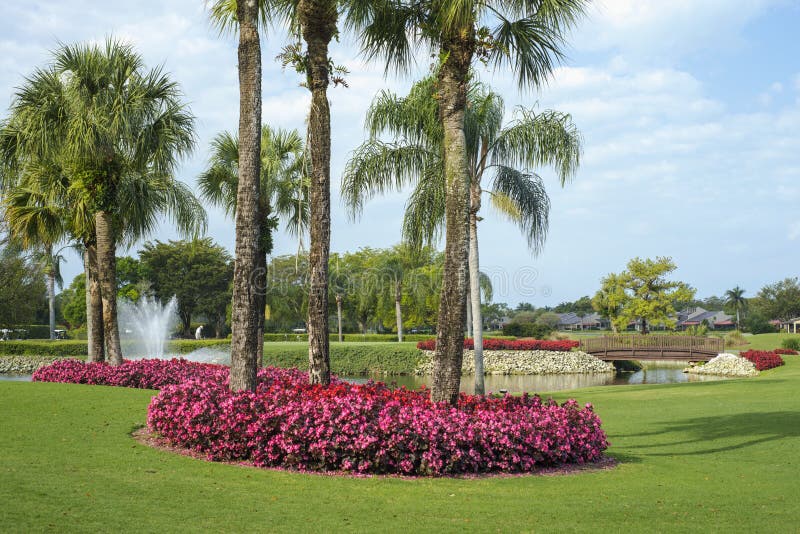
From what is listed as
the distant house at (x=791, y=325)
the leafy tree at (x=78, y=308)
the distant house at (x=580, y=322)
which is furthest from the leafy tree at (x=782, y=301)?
the leafy tree at (x=78, y=308)

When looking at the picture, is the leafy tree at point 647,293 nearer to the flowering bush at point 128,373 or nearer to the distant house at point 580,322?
the flowering bush at point 128,373

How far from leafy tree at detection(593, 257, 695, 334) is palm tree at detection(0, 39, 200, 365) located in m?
42.2

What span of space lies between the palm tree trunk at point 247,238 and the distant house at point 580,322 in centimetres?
11527

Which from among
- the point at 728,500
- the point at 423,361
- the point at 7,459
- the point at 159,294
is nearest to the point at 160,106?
the point at 7,459

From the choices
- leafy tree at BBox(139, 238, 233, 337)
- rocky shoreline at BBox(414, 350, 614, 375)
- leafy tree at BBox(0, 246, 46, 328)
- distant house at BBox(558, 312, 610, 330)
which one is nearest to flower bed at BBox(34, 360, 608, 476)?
rocky shoreline at BBox(414, 350, 614, 375)

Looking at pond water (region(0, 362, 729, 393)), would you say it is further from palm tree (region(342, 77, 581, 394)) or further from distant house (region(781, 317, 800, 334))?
distant house (region(781, 317, 800, 334))

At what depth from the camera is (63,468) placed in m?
7.68

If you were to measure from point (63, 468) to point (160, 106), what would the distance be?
13.6 metres

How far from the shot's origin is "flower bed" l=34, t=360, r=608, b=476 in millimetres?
8523

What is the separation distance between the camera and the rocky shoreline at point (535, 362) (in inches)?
1623

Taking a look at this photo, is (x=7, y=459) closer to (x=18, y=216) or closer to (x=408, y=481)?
(x=408, y=481)

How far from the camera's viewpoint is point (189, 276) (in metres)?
62.5

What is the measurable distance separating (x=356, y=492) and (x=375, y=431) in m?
1.19

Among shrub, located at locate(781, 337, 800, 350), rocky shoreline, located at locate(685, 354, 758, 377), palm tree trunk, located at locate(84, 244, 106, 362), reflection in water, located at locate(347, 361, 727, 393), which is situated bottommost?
reflection in water, located at locate(347, 361, 727, 393)
